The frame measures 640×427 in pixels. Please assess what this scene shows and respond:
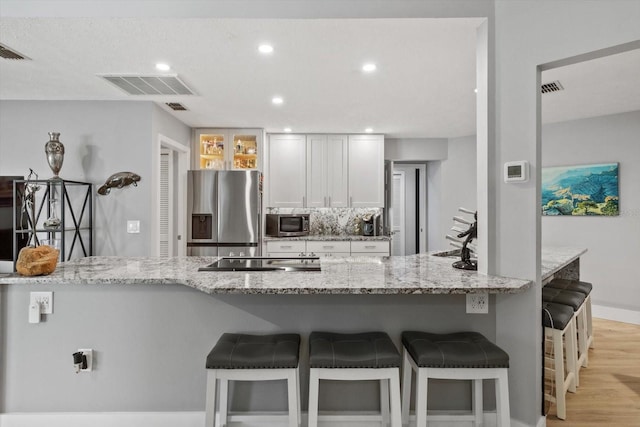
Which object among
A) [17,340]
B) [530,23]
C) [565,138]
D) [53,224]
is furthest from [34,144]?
[565,138]

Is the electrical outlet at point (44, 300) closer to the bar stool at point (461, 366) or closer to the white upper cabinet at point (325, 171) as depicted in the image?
the bar stool at point (461, 366)

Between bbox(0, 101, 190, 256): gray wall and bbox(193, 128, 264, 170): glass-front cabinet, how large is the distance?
121 centimetres

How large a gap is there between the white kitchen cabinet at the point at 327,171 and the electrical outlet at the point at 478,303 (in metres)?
3.23

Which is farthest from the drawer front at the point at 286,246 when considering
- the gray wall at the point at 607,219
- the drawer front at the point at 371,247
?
the gray wall at the point at 607,219

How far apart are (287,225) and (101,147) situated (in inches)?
94.3

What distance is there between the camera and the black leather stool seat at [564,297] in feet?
8.34

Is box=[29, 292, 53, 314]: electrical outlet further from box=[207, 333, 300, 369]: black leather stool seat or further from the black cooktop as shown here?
box=[207, 333, 300, 369]: black leather stool seat

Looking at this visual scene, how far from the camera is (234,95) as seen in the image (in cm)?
351

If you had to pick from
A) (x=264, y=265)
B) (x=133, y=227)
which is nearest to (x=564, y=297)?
(x=264, y=265)

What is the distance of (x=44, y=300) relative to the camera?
6.73ft

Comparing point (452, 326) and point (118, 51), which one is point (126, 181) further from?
point (452, 326)

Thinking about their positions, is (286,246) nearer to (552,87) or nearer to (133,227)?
(133,227)

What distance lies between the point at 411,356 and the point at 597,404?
5.42 feet

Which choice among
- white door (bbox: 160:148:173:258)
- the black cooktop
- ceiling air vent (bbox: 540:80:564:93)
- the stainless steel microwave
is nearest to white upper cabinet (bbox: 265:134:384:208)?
the stainless steel microwave
